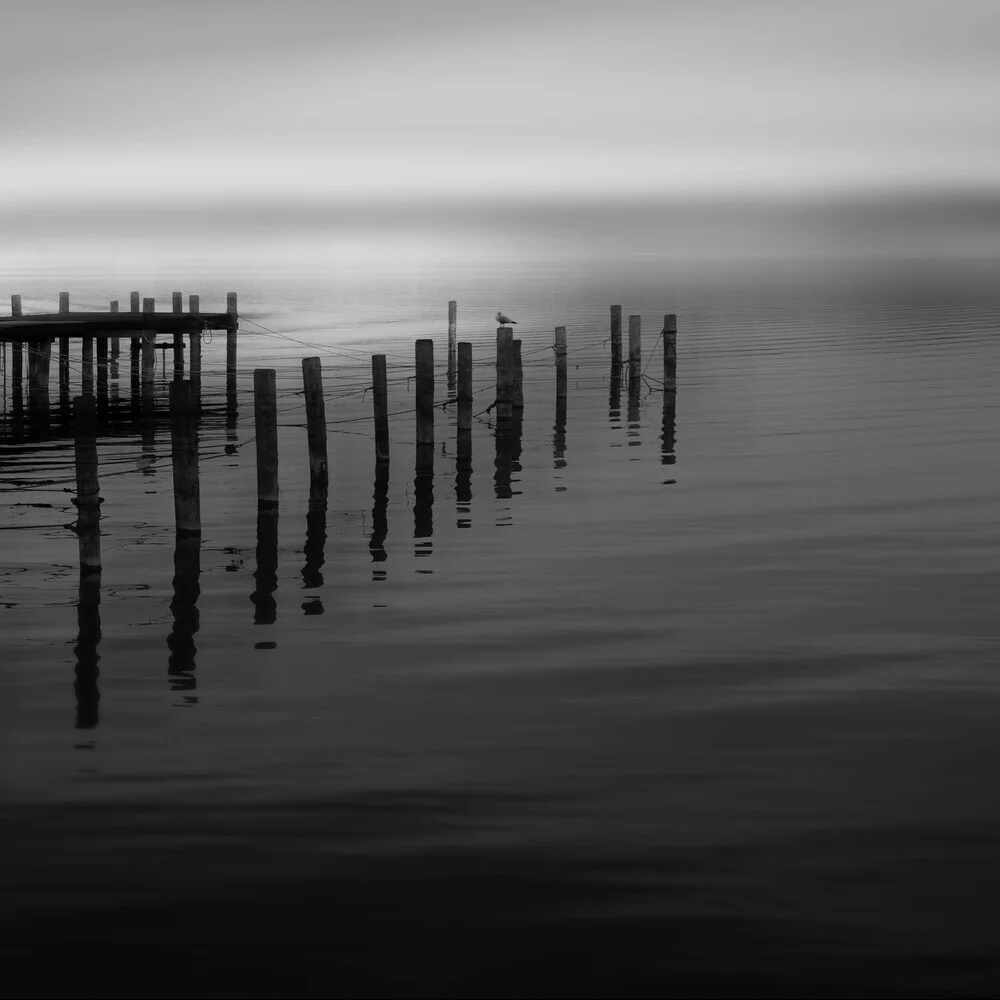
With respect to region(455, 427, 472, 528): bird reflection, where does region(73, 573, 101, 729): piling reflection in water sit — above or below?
below

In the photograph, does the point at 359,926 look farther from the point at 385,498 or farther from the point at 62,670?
the point at 385,498

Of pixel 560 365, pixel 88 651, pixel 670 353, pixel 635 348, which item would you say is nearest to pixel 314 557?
pixel 88 651

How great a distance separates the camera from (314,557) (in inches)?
647

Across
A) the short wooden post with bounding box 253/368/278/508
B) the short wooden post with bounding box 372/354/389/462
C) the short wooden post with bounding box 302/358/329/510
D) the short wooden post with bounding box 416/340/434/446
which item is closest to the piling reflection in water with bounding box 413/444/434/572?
the short wooden post with bounding box 416/340/434/446

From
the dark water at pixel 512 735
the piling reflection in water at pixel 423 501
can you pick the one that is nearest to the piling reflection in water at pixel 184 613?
the dark water at pixel 512 735

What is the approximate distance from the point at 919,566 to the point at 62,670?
9096mm

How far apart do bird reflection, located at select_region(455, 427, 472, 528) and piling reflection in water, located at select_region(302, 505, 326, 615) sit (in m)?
1.88

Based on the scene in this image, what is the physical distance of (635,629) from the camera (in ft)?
42.3

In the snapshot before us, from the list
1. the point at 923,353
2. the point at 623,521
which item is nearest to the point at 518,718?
the point at 623,521

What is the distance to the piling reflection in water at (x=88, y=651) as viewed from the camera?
10539mm

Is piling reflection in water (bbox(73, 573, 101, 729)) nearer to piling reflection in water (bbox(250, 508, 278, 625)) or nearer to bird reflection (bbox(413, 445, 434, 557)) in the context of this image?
piling reflection in water (bbox(250, 508, 278, 625))

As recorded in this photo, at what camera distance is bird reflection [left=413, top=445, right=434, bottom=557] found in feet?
56.4

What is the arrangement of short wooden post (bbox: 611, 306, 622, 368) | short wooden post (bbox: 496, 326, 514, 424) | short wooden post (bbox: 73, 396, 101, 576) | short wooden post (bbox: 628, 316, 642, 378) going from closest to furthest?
short wooden post (bbox: 73, 396, 101, 576), short wooden post (bbox: 496, 326, 514, 424), short wooden post (bbox: 628, 316, 642, 378), short wooden post (bbox: 611, 306, 622, 368)

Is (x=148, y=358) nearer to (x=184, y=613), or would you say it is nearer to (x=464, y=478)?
(x=464, y=478)
